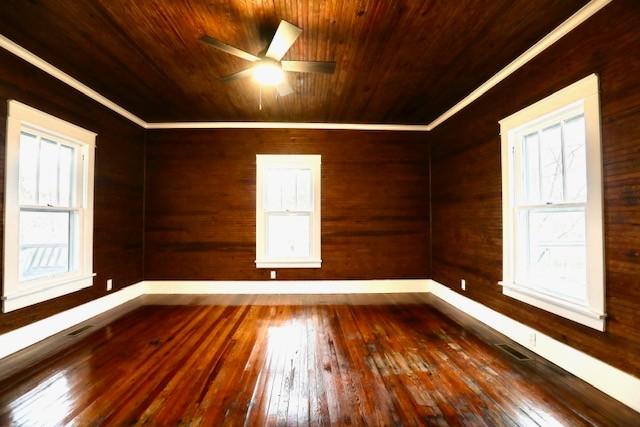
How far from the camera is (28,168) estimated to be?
2.75 meters

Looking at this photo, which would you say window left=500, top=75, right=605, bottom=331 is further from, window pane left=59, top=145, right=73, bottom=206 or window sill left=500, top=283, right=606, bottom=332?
window pane left=59, top=145, right=73, bottom=206

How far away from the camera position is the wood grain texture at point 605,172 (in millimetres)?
1817

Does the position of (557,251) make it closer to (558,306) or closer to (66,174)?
(558,306)

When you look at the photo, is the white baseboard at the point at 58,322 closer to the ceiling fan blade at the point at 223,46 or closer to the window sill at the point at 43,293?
the window sill at the point at 43,293

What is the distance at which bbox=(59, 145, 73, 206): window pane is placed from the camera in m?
3.17

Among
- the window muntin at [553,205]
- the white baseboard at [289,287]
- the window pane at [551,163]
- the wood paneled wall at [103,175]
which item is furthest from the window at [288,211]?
the window pane at [551,163]

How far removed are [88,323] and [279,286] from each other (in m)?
2.40

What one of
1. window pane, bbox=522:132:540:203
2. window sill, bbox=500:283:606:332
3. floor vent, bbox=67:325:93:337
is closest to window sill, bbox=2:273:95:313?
floor vent, bbox=67:325:93:337

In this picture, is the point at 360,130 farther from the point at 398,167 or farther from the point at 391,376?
the point at 391,376

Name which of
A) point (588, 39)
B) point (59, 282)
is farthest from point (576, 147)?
point (59, 282)

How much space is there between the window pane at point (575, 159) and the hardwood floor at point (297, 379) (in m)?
1.43

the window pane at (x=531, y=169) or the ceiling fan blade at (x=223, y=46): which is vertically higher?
the ceiling fan blade at (x=223, y=46)

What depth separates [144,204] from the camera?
14.9 feet

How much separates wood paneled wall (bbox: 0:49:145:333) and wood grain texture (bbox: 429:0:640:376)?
4.67 meters
